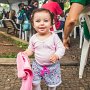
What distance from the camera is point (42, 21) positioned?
3584 millimetres

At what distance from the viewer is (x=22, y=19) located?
40.5 feet

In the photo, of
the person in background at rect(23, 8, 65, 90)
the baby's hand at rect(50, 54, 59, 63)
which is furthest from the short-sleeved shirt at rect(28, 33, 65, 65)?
the baby's hand at rect(50, 54, 59, 63)

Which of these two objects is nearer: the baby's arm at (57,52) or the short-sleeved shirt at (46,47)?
the baby's arm at (57,52)

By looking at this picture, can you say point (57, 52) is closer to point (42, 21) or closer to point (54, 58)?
point (54, 58)

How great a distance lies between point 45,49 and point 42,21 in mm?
341

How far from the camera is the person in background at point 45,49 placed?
3.58 m

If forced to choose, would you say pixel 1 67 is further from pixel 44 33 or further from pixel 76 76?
pixel 44 33

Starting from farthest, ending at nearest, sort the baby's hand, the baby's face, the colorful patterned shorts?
the colorful patterned shorts < the baby's face < the baby's hand

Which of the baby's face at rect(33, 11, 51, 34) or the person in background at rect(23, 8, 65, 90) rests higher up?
the baby's face at rect(33, 11, 51, 34)

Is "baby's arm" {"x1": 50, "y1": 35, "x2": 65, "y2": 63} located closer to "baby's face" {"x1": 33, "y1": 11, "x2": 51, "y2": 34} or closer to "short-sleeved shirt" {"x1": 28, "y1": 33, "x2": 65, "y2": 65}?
"short-sleeved shirt" {"x1": 28, "y1": 33, "x2": 65, "y2": 65}

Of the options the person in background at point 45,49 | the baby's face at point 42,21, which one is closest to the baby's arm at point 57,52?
the person in background at point 45,49

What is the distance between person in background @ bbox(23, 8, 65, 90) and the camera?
3.58 meters

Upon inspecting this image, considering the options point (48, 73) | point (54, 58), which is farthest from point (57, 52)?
point (48, 73)

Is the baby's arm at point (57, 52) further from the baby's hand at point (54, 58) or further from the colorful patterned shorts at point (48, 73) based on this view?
the colorful patterned shorts at point (48, 73)
